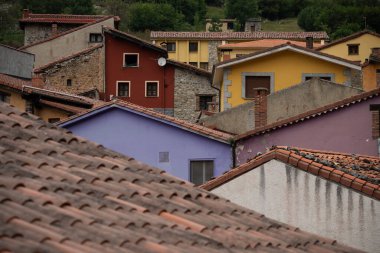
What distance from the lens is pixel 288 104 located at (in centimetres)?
2903

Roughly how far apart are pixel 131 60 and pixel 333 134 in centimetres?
2545

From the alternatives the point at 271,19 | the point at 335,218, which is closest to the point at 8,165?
the point at 335,218

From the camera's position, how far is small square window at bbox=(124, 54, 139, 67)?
48.8 metres

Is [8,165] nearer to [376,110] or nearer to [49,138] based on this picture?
[49,138]

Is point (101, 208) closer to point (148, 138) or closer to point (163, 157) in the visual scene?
point (148, 138)

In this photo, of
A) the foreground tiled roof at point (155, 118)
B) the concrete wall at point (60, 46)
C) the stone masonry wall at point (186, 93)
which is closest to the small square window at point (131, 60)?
the stone masonry wall at point (186, 93)

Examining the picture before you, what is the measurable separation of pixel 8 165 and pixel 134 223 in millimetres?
836

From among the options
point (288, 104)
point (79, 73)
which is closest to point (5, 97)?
point (288, 104)

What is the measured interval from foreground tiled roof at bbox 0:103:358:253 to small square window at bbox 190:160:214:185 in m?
19.2

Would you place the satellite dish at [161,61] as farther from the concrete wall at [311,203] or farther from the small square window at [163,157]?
the concrete wall at [311,203]

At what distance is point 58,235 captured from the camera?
4914 millimetres

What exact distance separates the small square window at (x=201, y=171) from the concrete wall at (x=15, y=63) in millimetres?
8382

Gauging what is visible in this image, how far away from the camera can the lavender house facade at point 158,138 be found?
2536cm

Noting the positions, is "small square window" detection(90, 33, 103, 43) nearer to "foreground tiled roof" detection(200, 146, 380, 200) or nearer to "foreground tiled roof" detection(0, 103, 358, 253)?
"foreground tiled roof" detection(200, 146, 380, 200)
